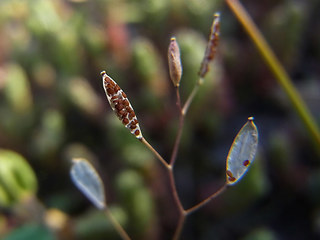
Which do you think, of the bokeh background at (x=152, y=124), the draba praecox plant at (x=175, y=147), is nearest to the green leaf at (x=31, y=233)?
the bokeh background at (x=152, y=124)

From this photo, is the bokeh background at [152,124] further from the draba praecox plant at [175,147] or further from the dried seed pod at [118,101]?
the dried seed pod at [118,101]

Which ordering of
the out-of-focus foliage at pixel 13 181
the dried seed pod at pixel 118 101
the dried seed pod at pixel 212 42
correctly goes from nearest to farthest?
1. the dried seed pod at pixel 118 101
2. the dried seed pod at pixel 212 42
3. the out-of-focus foliage at pixel 13 181

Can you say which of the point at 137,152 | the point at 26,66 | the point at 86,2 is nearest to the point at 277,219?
the point at 137,152

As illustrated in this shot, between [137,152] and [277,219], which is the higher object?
[137,152]

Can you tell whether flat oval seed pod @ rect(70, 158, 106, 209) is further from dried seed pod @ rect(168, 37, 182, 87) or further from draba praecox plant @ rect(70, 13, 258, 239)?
dried seed pod @ rect(168, 37, 182, 87)

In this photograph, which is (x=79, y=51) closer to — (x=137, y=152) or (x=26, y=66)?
(x=26, y=66)
